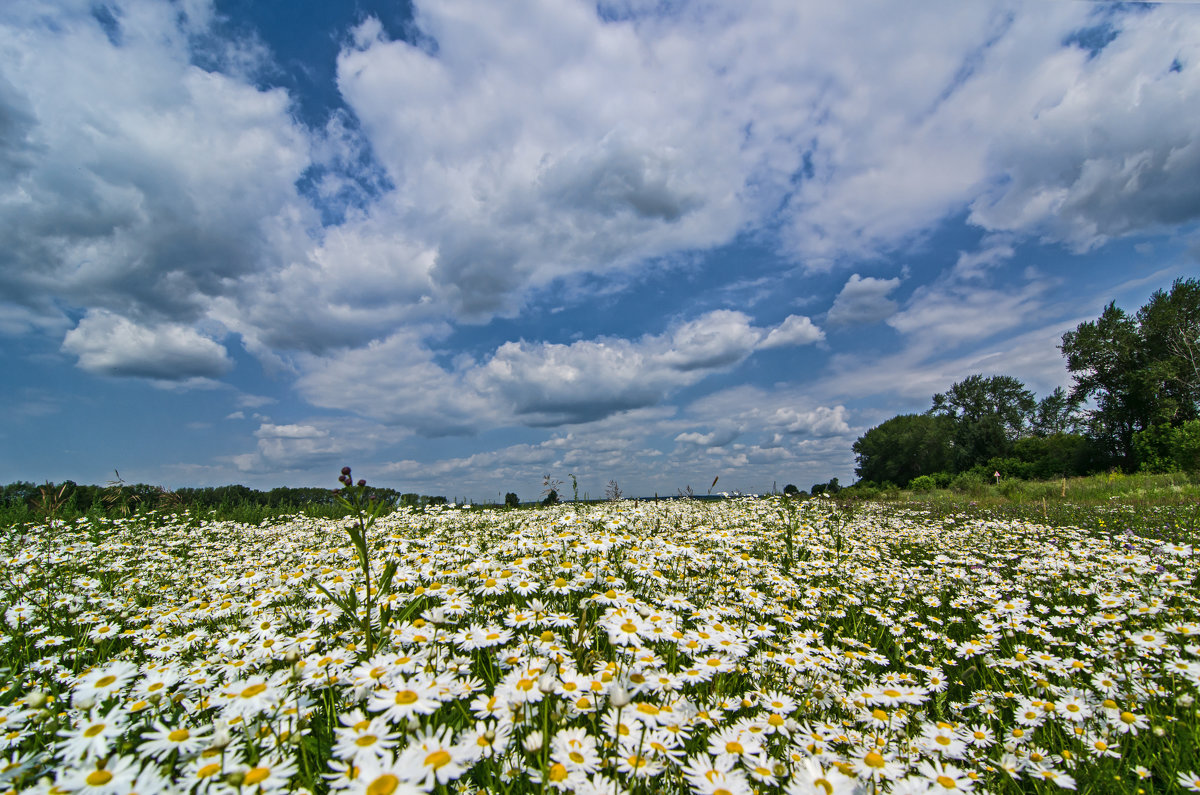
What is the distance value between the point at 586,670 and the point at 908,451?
70598 mm

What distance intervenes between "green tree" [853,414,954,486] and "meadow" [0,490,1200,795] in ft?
184

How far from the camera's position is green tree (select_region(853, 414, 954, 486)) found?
57844mm

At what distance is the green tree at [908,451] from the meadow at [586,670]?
5602 cm

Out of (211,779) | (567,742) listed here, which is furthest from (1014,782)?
(211,779)

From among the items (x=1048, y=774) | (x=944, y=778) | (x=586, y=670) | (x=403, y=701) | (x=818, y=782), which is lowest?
(x=1048, y=774)

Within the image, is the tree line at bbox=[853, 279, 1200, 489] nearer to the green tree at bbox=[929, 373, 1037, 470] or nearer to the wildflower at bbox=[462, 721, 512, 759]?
the green tree at bbox=[929, 373, 1037, 470]

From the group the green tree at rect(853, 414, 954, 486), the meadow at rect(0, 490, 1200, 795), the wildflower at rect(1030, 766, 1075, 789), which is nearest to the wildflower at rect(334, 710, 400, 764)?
the meadow at rect(0, 490, 1200, 795)

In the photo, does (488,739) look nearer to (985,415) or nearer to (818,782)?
(818,782)

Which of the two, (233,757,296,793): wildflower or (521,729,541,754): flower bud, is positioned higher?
(233,757,296,793): wildflower

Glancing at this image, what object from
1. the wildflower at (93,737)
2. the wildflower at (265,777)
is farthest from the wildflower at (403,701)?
the wildflower at (93,737)

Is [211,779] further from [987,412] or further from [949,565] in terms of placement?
[987,412]

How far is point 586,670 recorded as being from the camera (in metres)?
2.51

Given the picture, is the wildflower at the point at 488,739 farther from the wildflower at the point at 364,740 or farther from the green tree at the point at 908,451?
the green tree at the point at 908,451

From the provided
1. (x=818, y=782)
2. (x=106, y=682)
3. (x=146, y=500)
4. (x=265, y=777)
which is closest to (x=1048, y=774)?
(x=818, y=782)
